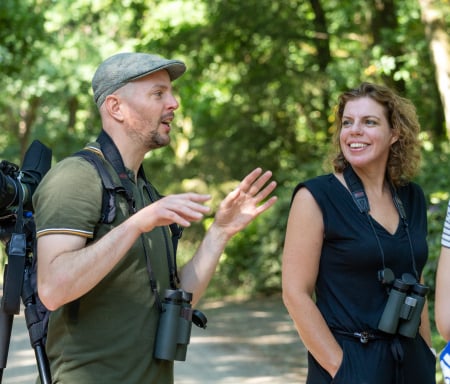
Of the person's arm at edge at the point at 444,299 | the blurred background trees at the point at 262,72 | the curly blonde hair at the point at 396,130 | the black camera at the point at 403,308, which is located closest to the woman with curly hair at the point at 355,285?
the black camera at the point at 403,308

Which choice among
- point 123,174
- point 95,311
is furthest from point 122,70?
point 95,311

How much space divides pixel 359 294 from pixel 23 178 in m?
1.49

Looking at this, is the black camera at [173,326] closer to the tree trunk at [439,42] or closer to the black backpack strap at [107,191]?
the black backpack strap at [107,191]

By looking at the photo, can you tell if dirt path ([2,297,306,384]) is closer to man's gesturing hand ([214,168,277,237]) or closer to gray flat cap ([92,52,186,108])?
man's gesturing hand ([214,168,277,237])

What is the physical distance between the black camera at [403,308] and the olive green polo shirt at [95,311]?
1.13 meters

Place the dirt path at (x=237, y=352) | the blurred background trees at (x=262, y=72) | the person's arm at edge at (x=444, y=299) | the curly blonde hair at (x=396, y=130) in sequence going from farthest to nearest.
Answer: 1. the blurred background trees at (x=262, y=72)
2. the dirt path at (x=237, y=352)
3. the curly blonde hair at (x=396, y=130)
4. the person's arm at edge at (x=444, y=299)

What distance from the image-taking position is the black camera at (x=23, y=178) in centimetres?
324

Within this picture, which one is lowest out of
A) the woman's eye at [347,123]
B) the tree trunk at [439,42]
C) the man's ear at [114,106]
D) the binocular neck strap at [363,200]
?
the binocular neck strap at [363,200]

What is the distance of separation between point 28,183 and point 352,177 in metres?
1.50

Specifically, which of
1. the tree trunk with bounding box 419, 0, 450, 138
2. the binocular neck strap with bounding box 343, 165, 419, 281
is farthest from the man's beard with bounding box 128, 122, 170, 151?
the tree trunk with bounding box 419, 0, 450, 138

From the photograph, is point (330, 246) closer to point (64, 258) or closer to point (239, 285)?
point (64, 258)

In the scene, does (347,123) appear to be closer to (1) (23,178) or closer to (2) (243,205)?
(2) (243,205)

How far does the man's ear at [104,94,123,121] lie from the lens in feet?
10.8

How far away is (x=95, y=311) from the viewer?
2992 mm
